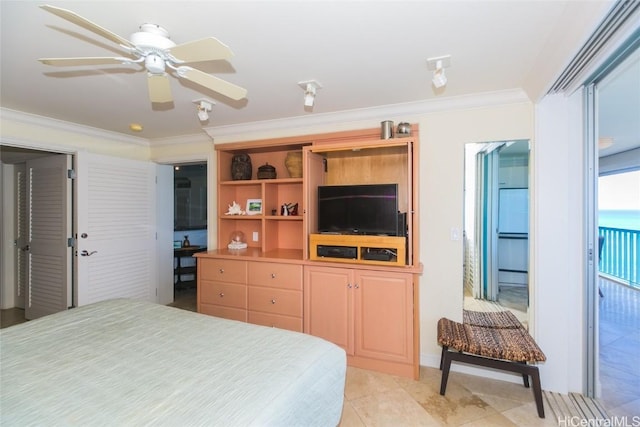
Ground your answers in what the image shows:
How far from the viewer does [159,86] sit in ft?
5.56

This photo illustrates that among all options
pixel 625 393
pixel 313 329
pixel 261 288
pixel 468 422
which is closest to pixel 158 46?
pixel 261 288

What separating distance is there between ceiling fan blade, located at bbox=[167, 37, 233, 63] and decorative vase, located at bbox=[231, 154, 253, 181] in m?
2.00

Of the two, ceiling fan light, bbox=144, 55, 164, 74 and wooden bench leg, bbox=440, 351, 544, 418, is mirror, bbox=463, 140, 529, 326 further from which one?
ceiling fan light, bbox=144, 55, 164, 74

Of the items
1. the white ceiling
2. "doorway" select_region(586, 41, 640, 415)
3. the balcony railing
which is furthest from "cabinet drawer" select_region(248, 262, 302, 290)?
the balcony railing

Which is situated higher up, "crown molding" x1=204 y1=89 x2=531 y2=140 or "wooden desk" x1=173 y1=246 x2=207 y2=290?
"crown molding" x1=204 y1=89 x2=531 y2=140

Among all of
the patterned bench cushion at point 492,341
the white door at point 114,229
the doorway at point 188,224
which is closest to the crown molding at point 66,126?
the white door at point 114,229

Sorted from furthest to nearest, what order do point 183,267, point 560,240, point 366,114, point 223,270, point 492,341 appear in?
point 183,267, point 223,270, point 366,114, point 560,240, point 492,341

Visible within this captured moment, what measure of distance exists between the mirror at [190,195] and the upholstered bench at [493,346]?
499 cm

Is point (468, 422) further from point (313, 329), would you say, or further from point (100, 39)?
point (100, 39)

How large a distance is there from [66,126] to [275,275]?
2.84 metres

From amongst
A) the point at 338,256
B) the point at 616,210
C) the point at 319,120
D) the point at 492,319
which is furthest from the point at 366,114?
the point at 616,210

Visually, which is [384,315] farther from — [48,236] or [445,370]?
[48,236]

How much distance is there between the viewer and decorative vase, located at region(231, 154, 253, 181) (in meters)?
3.44

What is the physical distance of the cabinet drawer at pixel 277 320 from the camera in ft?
9.09
